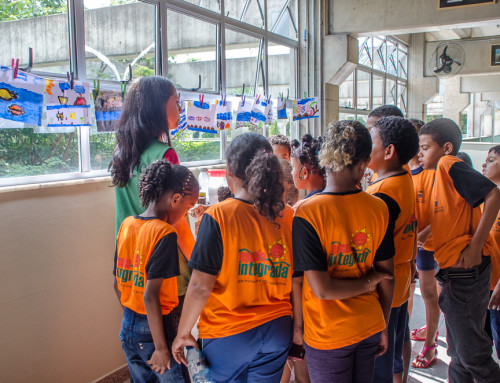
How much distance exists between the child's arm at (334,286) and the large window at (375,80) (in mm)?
6101

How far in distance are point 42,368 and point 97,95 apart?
1.54 meters

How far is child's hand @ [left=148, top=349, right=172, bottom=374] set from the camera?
1.54 m

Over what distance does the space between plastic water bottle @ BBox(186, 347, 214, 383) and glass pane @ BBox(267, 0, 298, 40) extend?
14.5ft

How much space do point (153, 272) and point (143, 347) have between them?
31 centimetres

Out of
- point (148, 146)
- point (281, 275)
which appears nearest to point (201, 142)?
point (148, 146)

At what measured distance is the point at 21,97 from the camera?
7.13 ft

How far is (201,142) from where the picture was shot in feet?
12.9

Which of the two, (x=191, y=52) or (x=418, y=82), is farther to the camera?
(x=418, y=82)

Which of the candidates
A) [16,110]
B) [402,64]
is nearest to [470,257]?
[16,110]

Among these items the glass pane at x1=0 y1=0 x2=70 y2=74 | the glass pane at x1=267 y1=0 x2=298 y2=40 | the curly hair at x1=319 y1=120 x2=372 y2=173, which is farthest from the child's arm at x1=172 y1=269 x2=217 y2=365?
the glass pane at x1=267 y1=0 x2=298 y2=40

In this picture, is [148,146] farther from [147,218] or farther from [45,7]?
[45,7]

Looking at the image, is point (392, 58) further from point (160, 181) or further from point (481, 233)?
point (160, 181)

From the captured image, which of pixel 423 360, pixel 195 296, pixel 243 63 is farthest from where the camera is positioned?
pixel 243 63

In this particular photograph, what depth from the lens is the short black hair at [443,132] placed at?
91.9 inches
